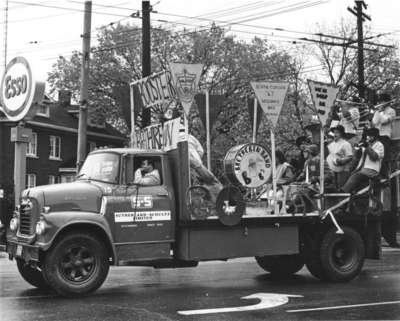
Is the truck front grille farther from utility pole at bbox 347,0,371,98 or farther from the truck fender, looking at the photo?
utility pole at bbox 347,0,371,98

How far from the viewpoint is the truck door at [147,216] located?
969cm

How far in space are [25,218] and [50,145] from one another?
36.9 m

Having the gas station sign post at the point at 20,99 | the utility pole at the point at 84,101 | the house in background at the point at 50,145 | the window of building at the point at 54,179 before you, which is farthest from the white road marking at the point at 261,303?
the window of building at the point at 54,179

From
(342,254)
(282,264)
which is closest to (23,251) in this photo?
(282,264)

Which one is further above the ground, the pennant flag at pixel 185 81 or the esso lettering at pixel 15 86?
the esso lettering at pixel 15 86

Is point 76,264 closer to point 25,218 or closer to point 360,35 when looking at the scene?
point 25,218

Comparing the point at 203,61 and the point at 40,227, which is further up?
the point at 203,61

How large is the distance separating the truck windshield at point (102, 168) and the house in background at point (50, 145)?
30.4 metres

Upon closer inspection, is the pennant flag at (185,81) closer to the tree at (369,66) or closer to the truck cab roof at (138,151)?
the truck cab roof at (138,151)

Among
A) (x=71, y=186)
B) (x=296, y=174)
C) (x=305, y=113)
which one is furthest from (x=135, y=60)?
(x=71, y=186)

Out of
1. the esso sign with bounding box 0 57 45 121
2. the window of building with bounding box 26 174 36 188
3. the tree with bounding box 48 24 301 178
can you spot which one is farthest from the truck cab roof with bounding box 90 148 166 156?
the window of building with bounding box 26 174 36 188

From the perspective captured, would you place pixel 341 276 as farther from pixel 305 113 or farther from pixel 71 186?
pixel 305 113

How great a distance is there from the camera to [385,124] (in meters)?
12.3

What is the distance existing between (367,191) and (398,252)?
24.0 ft
